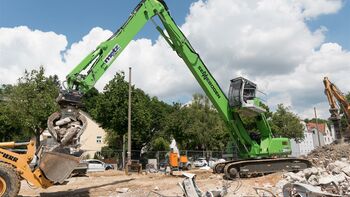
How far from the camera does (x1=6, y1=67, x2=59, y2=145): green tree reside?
30.3m

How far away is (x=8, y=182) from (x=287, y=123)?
150 ft

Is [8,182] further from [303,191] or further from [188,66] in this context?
[188,66]

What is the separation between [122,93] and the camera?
1168 inches

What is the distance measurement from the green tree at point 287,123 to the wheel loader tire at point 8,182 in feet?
143

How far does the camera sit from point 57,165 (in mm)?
8602

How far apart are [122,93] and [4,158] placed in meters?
21.1

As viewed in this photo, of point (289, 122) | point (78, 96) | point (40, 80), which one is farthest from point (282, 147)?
point (289, 122)

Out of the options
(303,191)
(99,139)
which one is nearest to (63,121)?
(303,191)

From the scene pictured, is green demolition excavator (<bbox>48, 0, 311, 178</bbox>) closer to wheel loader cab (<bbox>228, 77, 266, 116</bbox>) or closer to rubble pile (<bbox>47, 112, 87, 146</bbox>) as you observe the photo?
wheel loader cab (<bbox>228, 77, 266, 116</bbox>)

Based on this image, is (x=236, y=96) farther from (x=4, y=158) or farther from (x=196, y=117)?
(x=196, y=117)

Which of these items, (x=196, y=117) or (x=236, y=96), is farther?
(x=196, y=117)

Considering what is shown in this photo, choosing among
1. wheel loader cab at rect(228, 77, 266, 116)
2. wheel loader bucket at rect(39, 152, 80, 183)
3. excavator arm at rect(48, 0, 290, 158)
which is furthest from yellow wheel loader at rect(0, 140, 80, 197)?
wheel loader cab at rect(228, 77, 266, 116)

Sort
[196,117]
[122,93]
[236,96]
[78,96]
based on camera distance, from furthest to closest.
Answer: [196,117], [122,93], [236,96], [78,96]

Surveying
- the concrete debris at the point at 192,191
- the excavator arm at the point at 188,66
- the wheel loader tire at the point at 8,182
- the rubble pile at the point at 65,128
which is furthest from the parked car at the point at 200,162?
the wheel loader tire at the point at 8,182
